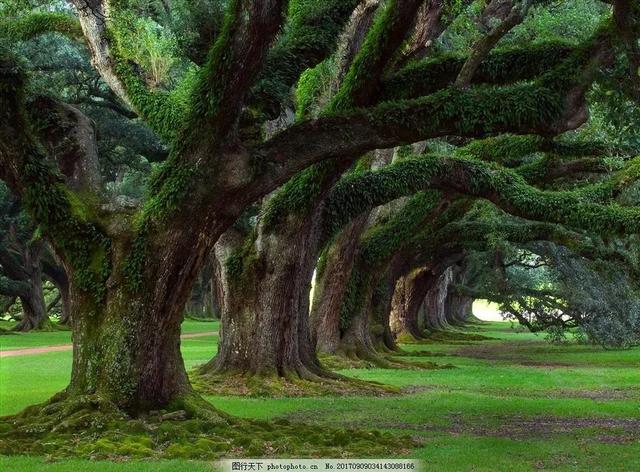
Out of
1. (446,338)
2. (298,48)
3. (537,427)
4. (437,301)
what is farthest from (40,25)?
(437,301)

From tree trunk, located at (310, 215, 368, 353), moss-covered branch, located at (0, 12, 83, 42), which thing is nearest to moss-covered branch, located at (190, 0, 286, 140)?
moss-covered branch, located at (0, 12, 83, 42)

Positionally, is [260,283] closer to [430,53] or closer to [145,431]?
[430,53]

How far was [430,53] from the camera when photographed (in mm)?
18328

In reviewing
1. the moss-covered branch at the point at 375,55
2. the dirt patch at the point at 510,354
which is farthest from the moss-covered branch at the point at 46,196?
the dirt patch at the point at 510,354

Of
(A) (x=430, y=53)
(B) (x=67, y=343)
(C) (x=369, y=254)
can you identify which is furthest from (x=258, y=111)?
(B) (x=67, y=343)

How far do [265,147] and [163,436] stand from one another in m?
3.69

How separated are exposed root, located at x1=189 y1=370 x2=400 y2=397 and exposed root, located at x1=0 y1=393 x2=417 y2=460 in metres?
4.89

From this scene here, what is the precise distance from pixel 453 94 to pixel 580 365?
678 inches

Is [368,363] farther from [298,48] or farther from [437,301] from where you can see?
[437,301]

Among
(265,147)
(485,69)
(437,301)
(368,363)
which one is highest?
(485,69)

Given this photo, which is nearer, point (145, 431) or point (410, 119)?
point (145, 431)

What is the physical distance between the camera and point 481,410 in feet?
48.3

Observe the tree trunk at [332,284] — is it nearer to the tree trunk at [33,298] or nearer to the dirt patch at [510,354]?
the dirt patch at [510,354]

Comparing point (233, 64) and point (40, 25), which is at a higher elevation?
point (40, 25)
